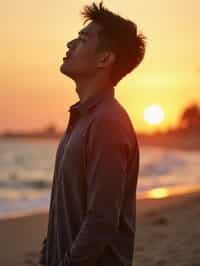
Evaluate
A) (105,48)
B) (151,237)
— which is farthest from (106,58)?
(151,237)

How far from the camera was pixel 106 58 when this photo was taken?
270 cm

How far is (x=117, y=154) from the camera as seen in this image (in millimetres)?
2496

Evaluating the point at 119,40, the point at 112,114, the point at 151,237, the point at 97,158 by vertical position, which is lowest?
the point at 151,237

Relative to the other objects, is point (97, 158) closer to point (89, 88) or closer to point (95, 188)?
point (95, 188)

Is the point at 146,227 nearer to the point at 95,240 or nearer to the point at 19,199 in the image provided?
the point at 95,240

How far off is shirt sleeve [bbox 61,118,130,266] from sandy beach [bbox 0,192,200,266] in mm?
4263

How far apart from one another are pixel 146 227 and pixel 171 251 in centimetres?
261

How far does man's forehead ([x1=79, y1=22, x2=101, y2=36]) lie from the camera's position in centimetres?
Answer: 274

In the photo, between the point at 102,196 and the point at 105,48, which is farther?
the point at 105,48

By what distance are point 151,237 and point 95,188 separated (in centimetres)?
660

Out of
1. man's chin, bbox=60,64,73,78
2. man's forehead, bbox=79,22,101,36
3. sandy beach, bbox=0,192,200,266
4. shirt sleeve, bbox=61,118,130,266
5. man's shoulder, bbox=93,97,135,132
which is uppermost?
man's forehead, bbox=79,22,101,36

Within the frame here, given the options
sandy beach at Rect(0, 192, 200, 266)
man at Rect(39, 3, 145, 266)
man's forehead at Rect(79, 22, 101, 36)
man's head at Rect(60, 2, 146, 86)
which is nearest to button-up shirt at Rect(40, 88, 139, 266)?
man at Rect(39, 3, 145, 266)

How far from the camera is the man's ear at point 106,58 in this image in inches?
106

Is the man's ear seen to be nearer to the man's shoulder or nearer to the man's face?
the man's face
